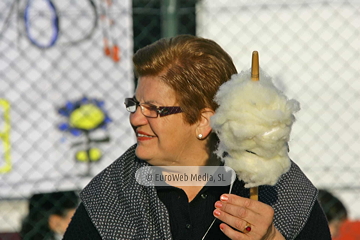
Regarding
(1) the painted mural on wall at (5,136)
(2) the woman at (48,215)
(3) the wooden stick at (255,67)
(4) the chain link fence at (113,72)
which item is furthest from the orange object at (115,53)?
(3) the wooden stick at (255,67)

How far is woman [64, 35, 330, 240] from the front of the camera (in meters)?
1.80

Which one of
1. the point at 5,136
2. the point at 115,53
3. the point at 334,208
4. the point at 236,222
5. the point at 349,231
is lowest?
the point at 349,231

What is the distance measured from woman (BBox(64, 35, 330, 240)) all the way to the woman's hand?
29 centimetres

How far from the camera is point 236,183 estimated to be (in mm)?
1908

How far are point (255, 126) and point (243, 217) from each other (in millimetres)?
252

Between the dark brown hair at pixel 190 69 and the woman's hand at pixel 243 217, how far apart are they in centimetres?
40

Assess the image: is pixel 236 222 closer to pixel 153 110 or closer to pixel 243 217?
pixel 243 217

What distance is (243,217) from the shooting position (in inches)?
59.0

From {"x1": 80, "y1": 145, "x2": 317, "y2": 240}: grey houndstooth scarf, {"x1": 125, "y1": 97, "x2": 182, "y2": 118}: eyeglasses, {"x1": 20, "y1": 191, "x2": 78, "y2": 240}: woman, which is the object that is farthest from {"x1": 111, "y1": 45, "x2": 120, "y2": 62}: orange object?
{"x1": 125, "y1": 97, "x2": 182, "y2": 118}: eyeglasses

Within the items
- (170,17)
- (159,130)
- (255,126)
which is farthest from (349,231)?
(255,126)

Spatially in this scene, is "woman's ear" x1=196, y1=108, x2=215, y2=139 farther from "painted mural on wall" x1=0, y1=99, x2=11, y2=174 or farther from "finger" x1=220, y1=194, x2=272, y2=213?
"painted mural on wall" x1=0, y1=99, x2=11, y2=174

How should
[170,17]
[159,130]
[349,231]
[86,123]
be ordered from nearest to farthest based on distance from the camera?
[159,130] → [170,17] → [86,123] → [349,231]

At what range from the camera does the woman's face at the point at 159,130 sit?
1799 millimetres

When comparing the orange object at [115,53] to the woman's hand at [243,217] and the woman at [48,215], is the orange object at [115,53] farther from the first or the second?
the woman's hand at [243,217]
